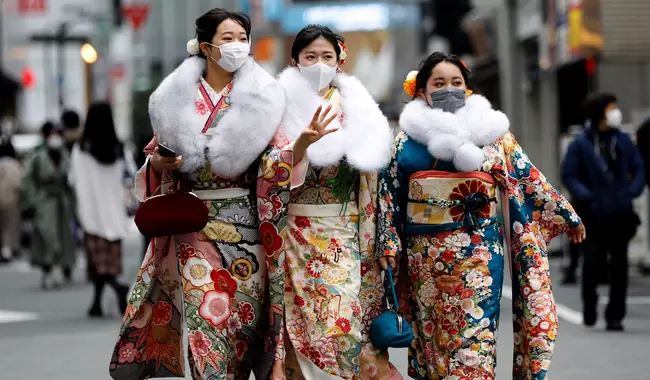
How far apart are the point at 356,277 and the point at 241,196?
2.32ft

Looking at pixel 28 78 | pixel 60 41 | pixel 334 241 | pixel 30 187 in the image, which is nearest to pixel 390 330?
pixel 334 241

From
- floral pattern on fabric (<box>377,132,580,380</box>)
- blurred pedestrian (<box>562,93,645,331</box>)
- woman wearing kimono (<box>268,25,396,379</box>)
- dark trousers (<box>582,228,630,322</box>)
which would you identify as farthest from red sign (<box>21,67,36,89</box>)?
floral pattern on fabric (<box>377,132,580,380</box>)

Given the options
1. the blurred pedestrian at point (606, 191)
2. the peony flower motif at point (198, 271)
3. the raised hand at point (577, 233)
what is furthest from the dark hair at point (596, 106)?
the peony flower motif at point (198, 271)

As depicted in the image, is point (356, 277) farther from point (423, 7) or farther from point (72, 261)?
point (423, 7)

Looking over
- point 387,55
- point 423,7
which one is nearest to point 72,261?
point 387,55

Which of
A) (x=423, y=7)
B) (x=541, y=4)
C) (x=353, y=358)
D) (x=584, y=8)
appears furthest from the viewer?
(x=423, y=7)

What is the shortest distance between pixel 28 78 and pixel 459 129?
3844 cm

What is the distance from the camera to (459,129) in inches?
259

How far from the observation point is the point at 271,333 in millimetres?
6512

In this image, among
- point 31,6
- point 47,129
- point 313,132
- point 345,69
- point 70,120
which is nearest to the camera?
point 313,132

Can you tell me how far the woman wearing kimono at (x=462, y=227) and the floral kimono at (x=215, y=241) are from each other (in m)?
0.69

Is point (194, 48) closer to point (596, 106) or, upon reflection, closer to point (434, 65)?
point (434, 65)

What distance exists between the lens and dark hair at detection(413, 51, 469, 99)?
666cm

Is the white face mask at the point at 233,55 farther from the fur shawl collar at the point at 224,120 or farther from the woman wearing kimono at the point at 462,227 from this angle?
the woman wearing kimono at the point at 462,227
